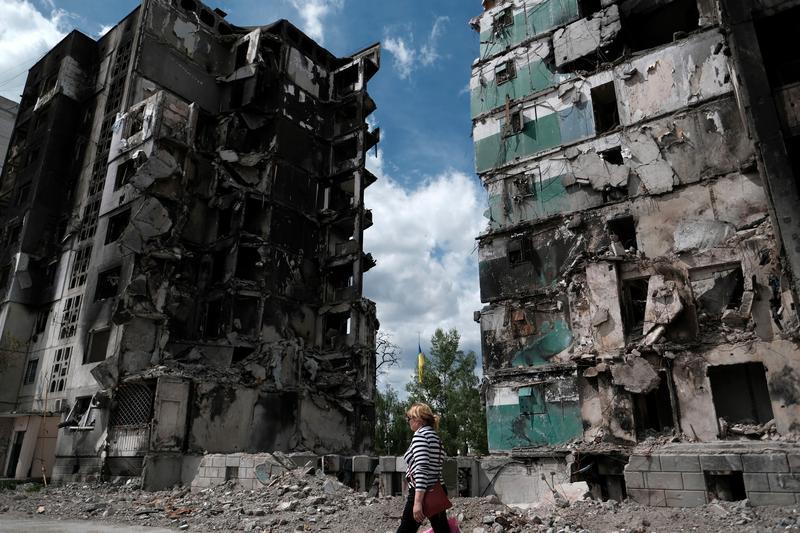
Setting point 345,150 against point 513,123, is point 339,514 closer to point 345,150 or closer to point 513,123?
point 513,123

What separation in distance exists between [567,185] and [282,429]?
17842 mm

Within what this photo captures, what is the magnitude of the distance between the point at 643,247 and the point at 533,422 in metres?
7.68

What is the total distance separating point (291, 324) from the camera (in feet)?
106

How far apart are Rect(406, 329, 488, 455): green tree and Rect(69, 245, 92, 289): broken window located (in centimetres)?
2642

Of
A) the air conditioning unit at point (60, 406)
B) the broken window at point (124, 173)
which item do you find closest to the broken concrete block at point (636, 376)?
the air conditioning unit at point (60, 406)

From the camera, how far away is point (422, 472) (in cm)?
550

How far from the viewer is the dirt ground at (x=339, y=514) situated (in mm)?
9969

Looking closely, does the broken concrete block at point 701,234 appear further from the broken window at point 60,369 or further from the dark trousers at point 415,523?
the broken window at point 60,369

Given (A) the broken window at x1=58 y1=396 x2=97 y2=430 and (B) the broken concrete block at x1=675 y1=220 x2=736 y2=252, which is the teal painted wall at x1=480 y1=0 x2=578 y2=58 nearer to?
(B) the broken concrete block at x1=675 y1=220 x2=736 y2=252

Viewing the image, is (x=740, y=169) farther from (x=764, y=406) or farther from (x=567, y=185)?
(x=764, y=406)

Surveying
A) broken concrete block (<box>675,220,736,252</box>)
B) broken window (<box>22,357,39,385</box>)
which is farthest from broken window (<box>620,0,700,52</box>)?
broken window (<box>22,357,39,385</box>)

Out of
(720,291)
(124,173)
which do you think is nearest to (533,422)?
(720,291)

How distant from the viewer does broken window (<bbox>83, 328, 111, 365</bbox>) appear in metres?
26.1

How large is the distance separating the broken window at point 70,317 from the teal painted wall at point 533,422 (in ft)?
70.8
